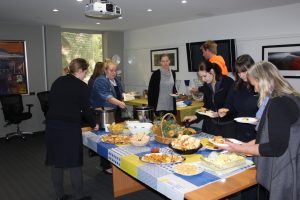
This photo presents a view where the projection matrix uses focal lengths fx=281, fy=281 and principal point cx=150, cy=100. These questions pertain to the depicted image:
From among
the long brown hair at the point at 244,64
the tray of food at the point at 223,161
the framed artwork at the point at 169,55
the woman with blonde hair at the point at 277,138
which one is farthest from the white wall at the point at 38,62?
the woman with blonde hair at the point at 277,138

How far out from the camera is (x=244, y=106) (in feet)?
7.76

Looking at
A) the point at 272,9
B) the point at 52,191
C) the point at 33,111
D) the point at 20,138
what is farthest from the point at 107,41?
the point at 52,191

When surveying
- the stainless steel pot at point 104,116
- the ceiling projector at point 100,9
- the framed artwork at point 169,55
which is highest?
the ceiling projector at point 100,9

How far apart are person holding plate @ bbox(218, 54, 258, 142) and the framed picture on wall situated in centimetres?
470

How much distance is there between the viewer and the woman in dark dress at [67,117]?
242cm

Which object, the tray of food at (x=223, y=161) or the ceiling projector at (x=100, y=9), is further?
the ceiling projector at (x=100, y=9)

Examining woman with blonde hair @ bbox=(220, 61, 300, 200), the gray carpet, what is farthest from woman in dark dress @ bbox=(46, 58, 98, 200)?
woman with blonde hair @ bbox=(220, 61, 300, 200)

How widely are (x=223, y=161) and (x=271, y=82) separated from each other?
575 mm

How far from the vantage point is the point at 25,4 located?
373 cm

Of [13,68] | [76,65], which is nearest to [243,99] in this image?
[76,65]

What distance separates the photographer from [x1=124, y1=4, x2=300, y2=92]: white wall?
13.2 feet

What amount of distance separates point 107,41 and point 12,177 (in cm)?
412

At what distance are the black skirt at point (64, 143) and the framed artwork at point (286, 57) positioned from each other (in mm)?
3072

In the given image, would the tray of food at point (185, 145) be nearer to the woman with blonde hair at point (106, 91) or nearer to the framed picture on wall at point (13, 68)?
the woman with blonde hair at point (106, 91)
